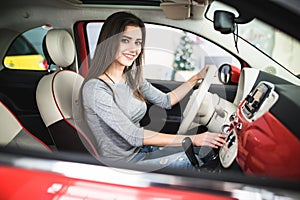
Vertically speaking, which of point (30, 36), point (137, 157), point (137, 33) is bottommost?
point (137, 157)

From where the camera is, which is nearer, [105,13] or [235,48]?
[235,48]

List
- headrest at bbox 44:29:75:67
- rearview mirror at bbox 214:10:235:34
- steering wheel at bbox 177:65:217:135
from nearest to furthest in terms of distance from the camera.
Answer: rearview mirror at bbox 214:10:235:34
steering wheel at bbox 177:65:217:135
headrest at bbox 44:29:75:67

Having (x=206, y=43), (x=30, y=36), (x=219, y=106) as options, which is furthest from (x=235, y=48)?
(x=30, y=36)

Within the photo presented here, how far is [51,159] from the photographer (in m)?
0.91

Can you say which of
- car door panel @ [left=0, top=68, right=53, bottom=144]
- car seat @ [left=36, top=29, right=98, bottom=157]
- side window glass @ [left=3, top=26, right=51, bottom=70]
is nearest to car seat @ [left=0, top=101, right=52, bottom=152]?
car seat @ [left=36, top=29, right=98, bottom=157]

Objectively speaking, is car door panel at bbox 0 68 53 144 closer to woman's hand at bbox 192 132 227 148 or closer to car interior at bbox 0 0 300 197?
car interior at bbox 0 0 300 197

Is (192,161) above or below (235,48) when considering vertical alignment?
below

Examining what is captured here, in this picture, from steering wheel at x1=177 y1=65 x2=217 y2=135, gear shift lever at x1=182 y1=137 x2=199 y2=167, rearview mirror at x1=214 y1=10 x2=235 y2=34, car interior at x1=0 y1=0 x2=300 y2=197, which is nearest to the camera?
car interior at x1=0 y1=0 x2=300 y2=197

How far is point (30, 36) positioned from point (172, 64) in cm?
90

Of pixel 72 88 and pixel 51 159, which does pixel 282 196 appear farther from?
pixel 72 88

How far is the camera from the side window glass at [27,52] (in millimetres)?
2260

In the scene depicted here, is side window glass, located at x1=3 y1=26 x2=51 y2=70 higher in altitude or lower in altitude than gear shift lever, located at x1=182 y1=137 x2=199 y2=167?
higher

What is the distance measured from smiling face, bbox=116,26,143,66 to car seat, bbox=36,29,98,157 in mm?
263

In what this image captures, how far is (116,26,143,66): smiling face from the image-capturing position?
1586mm
